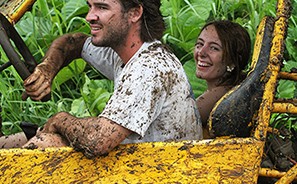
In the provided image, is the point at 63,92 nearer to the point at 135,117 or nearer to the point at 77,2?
the point at 77,2

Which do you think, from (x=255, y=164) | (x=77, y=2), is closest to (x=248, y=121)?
(x=255, y=164)

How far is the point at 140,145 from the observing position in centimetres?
127

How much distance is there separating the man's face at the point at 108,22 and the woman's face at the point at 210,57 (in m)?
0.72

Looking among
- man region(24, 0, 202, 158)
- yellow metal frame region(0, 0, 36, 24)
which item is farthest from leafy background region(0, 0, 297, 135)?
man region(24, 0, 202, 158)

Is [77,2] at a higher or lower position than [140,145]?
higher

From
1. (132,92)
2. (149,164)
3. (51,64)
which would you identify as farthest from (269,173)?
(51,64)

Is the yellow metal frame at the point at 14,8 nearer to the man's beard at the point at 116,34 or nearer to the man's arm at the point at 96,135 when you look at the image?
the man's beard at the point at 116,34

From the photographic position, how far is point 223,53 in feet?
6.52

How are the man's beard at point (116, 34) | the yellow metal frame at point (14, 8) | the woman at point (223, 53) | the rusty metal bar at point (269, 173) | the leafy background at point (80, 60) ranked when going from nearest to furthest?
the rusty metal bar at point (269, 173), the man's beard at point (116, 34), the yellow metal frame at point (14, 8), the woman at point (223, 53), the leafy background at point (80, 60)

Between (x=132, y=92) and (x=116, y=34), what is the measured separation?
31 centimetres

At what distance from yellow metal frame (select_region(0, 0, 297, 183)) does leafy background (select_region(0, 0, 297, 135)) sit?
1.36 metres

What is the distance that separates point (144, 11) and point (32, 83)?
22.5 inches

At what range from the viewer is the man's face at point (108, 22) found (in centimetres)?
140

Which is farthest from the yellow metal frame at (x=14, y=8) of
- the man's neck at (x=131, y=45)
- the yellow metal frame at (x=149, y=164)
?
the yellow metal frame at (x=149, y=164)
